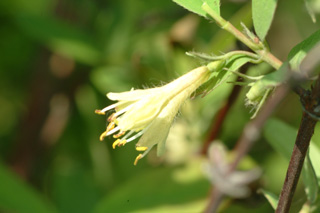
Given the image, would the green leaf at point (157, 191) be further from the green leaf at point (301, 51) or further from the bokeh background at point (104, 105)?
the green leaf at point (301, 51)

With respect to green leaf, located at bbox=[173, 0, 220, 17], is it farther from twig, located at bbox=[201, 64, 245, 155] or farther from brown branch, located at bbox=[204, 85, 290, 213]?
twig, located at bbox=[201, 64, 245, 155]

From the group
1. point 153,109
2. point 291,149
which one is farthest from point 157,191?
point 153,109

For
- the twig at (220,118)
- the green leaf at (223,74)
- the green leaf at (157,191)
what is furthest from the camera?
the green leaf at (157,191)

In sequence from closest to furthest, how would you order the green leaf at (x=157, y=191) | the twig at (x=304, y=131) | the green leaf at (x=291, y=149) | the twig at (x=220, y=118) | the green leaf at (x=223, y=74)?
the twig at (x=304, y=131), the green leaf at (x=223, y=74), the green leaf at (x=291, y=149), the twig at (x=220, y=118), the green leaf at (x=157, y=191)

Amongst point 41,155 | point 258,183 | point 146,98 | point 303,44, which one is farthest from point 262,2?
point 41,155

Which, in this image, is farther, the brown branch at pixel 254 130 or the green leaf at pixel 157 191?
the green leaf at pixel 157 191

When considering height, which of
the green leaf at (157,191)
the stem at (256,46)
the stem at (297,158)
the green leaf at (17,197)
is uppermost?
the green leaf at (17,197)

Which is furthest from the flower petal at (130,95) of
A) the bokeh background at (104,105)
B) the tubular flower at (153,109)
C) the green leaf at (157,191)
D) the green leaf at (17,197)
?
the green leaf at (17,197)

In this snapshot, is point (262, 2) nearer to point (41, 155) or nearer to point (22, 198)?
point (22, 198)
